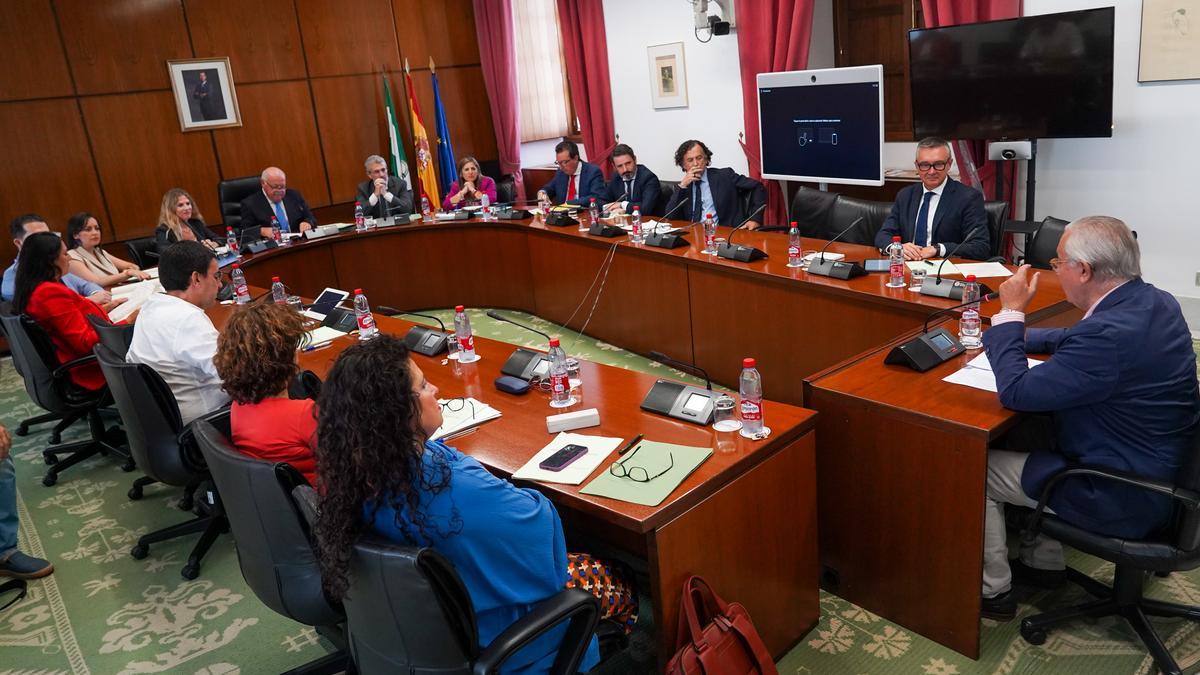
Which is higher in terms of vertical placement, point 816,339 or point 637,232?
point 637,232

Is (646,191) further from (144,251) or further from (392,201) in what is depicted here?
(144,251)

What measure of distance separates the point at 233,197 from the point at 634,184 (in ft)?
10.0

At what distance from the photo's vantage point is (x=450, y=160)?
843 cm

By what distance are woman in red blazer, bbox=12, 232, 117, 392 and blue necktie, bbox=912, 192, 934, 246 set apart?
379cm

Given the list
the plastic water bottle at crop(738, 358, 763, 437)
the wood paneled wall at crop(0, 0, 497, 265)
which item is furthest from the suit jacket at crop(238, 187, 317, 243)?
the plastic water bottle at crop(738, 358, 763, 437)

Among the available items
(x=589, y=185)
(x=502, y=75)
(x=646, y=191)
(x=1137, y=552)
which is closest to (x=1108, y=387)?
(x=1137, y=552)

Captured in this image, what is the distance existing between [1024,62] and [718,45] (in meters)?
2.61

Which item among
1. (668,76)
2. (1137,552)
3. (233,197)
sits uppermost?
(668,76)

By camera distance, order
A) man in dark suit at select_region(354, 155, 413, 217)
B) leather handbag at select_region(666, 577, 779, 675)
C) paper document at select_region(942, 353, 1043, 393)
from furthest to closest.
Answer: man in dark suit at select_region(354, 155, 413, 217) → paper document at select_region(942, 353, 1043, 393) → leather handbag at select_region(666, 577, 779, 675)

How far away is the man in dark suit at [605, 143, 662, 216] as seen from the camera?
5.68m

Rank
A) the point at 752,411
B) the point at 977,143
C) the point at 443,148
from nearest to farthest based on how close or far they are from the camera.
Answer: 1. the point at 752,411
2. the point at 977,143
3. the point at 443,148

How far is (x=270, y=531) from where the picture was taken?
1.94 meters

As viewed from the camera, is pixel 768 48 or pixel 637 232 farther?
pixel 768 48

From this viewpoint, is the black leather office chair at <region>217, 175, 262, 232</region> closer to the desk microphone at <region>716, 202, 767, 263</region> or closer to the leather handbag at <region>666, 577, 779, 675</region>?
the desk microphone at <region>716, 202, 767, 263</region>
